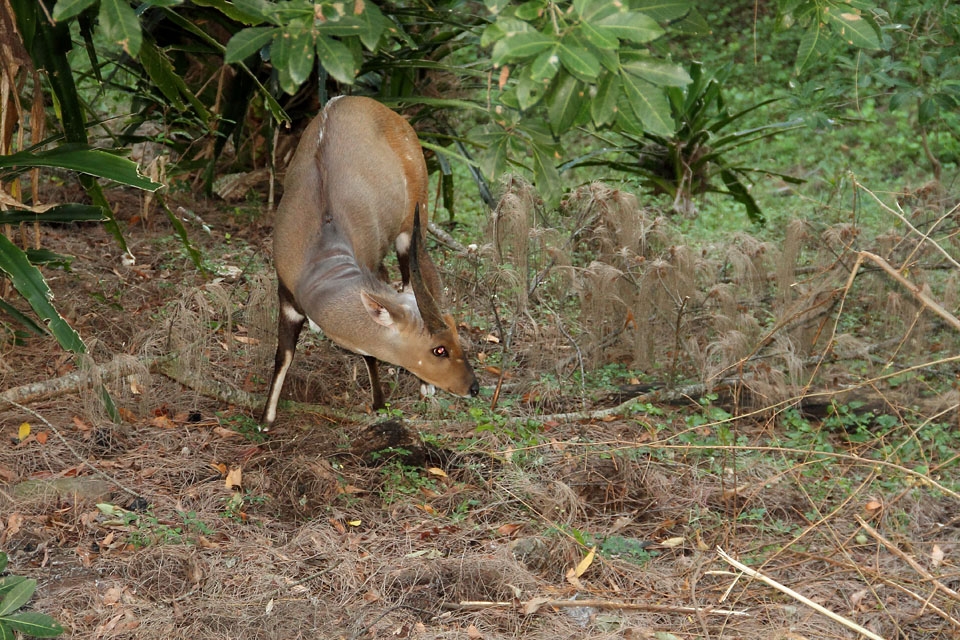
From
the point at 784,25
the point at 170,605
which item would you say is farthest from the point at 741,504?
the point at 170,605

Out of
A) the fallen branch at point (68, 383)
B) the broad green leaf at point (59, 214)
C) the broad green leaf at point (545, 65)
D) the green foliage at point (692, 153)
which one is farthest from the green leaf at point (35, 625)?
the green foliage at point (692, 153)

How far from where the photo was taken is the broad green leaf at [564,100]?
3.11 m

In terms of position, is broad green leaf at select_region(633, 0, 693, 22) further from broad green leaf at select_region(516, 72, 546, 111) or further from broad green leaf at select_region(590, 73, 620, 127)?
broad green leaf at select_region(516, 72, 546, 111)

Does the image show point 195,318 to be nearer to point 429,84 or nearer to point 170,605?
point 170,605

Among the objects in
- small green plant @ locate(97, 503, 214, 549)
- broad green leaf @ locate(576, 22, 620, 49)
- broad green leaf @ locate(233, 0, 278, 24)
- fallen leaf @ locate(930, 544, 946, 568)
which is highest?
broad green leaf @ locate(233, 0, 278, 24)

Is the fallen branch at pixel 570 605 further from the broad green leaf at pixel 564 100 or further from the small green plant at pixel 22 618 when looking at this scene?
the broad green leaf at pixel 564 100

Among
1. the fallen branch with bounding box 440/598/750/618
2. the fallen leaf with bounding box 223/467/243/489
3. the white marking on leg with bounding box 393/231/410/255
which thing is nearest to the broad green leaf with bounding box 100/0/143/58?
the fallen branch with bounding box 440/598/750/618

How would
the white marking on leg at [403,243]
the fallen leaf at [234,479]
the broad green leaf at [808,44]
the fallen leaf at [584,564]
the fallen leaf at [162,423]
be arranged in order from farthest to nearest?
1. the white marking on leg at [403,243]
2. the fallen leaf at [162,423]
3. the fallen leaf at [234,479]
4. the fallen leaf at [584,564]
5. the broad green leaf at [808,44]

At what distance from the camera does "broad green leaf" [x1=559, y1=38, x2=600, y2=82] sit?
2.75 m

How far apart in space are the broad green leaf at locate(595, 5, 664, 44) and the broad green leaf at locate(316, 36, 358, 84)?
729 mm

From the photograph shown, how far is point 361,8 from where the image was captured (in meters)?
2.95

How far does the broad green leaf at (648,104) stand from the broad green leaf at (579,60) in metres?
0.22

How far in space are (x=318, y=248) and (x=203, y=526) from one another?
5.36 ft

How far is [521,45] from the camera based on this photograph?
109 inches
